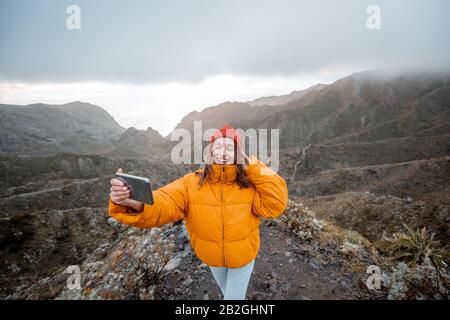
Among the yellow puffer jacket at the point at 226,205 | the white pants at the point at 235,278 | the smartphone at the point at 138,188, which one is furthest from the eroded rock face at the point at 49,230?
the smartphone at the point at 138,188

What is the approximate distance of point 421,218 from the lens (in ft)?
36.8

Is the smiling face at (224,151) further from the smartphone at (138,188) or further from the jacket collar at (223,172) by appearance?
the smartphone at (138,188)

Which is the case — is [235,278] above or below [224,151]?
below

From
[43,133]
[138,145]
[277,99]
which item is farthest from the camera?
[277,99]

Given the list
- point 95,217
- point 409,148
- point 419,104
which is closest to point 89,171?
point 95,217

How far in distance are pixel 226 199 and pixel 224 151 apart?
0.53 m

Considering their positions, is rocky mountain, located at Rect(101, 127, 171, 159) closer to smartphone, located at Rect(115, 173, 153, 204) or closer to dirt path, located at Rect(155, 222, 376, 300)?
dirt path, located at Rect(155, 222, 376, 300)

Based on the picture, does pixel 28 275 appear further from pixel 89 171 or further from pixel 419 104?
pixel 419 104

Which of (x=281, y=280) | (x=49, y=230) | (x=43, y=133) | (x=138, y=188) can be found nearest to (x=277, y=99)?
(x=43, y=133)

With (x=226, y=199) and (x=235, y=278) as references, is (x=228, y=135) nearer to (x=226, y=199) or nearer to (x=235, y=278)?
(x=226, y=199)

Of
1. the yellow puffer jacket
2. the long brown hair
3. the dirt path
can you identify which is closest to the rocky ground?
the dirt path

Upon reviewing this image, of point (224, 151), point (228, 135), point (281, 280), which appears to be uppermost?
point (228, 135)

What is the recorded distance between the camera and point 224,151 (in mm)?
2562

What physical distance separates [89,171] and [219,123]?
2821 inches
